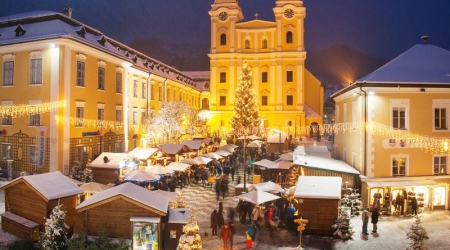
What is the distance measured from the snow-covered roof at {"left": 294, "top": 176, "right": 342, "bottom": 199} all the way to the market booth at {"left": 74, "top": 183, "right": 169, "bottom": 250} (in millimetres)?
6728

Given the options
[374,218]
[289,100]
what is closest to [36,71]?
[374,218]

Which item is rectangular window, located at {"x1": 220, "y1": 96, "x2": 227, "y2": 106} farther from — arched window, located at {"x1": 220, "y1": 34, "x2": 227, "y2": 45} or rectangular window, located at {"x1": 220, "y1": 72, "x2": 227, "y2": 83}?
arched window, located at {"x1": 220, "y1": 34, "x2": 227, "y2": 45}

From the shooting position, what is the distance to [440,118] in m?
22.6

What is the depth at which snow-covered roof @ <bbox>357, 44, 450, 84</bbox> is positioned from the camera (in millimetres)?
22094

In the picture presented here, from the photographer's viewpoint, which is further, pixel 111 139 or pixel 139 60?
pixel 139 60

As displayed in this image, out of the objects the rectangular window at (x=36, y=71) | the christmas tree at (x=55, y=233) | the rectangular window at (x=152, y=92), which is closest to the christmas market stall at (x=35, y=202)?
the christmas tree at (x=55, y=233)

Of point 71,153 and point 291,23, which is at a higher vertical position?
point 291,23

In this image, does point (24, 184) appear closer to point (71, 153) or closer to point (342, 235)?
point (71, 153)

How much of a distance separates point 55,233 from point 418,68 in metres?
22.1

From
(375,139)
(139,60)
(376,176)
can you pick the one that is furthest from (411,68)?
(139,60)

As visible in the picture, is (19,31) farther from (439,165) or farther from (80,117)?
(439,165)

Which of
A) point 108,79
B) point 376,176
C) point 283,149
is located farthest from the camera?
point 283,149

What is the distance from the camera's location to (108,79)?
31.6 meters

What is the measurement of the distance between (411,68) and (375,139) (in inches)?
211
